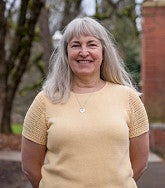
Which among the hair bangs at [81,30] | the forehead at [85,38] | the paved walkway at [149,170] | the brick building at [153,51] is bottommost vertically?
the paved walkway at [149,170]

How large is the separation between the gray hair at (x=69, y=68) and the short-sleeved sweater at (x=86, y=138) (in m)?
0.06

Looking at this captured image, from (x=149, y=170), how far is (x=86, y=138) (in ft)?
21.4

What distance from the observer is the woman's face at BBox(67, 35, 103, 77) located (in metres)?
2.86

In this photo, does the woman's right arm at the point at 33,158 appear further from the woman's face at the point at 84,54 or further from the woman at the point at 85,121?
the woman's face at the point at 84,54

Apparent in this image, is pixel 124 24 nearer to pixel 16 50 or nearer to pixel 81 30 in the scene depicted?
pixel 16 50

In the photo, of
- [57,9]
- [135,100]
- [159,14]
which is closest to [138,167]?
[135,100]

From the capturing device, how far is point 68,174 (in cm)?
268

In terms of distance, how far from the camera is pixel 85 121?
271 centimetres

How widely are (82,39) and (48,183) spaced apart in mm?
747

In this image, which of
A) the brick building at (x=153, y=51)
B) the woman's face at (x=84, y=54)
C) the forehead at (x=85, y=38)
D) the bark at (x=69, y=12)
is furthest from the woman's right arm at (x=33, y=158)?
the bark at (x=69, y=12)


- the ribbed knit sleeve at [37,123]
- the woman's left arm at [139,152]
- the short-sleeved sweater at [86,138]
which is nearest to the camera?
the short-sleeved sweater at [86,138]

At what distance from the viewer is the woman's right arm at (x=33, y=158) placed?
2916mm

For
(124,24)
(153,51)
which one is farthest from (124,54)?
(124,24)

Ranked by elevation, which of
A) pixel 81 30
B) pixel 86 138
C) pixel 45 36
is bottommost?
pixel 45 36
